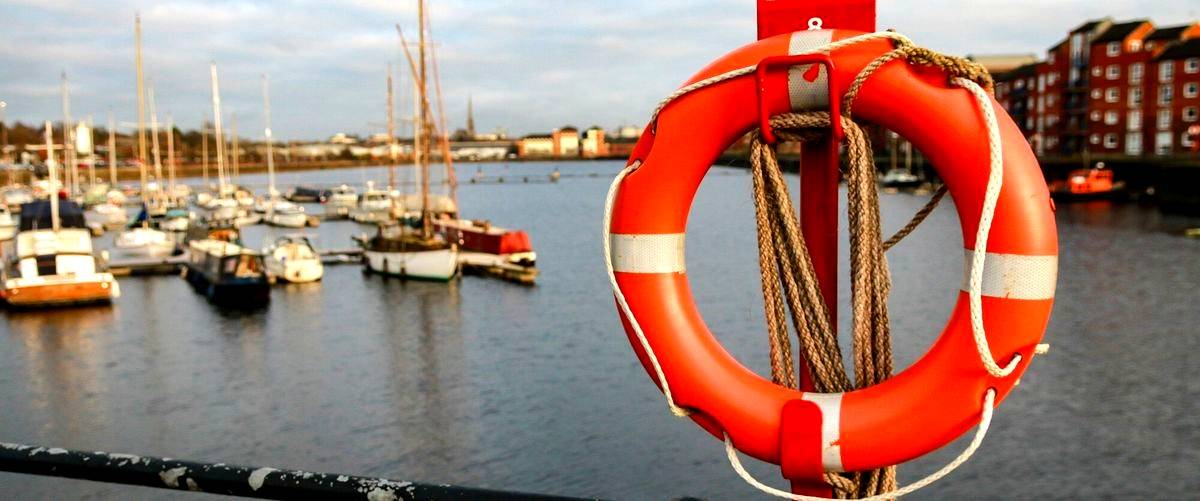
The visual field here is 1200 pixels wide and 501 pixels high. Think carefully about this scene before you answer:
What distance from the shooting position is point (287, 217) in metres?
51.3

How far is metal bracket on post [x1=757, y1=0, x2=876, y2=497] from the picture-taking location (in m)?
2.05

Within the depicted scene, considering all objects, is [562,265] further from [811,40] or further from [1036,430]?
[811,40]

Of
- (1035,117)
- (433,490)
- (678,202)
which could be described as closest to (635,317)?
(678,202)

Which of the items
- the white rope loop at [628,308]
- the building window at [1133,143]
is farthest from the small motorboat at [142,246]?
the building window at [1133,143]

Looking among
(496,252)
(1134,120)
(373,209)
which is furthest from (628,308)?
(1134,120)

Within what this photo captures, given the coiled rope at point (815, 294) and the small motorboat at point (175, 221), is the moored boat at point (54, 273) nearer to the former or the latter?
the small motorboat at point (175, 221)

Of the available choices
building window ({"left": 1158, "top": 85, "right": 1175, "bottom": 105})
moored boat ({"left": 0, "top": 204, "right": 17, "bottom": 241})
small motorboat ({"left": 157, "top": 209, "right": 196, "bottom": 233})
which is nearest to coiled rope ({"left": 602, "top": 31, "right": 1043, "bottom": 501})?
small motorboat ({"left": 157, "top": 209, "right": 196, "bottom": 233})

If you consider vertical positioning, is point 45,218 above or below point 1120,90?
below

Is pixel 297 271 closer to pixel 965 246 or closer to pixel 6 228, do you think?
pixel 6 228

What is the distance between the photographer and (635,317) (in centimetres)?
224

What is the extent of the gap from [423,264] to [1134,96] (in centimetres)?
4800

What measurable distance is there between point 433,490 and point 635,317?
2.11 ft

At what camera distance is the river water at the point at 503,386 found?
13.3m

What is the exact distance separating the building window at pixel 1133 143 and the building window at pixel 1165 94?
9.23 feet
